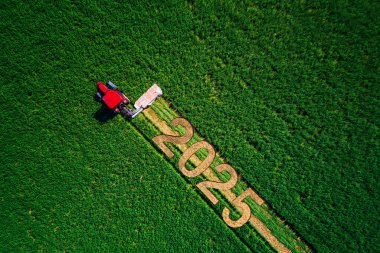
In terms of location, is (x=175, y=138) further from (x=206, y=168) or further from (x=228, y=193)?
(x=228, y=193)

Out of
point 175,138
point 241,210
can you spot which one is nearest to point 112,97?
point 175,138

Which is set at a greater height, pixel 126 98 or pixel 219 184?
pixel 219 184

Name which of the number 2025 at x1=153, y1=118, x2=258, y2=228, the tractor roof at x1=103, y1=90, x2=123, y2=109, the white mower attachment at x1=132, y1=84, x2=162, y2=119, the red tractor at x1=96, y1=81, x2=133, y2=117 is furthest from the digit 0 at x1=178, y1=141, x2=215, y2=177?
the tractor roof at x1=103, y1=90, x2=123, y2=109

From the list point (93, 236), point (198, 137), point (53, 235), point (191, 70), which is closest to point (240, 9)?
point (191, 70)

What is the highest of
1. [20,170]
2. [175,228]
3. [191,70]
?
[191,70]

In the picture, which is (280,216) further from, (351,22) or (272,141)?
(351,22)

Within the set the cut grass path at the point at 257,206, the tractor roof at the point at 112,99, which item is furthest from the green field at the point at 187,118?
the tractor roof at the point at 112,99
